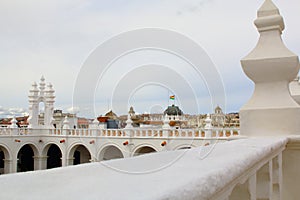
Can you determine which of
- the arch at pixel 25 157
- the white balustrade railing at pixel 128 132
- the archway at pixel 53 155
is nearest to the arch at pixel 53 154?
the archway at pixel 53 155

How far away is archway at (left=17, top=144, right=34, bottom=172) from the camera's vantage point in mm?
18953

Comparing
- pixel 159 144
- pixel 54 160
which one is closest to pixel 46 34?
pixel 159 144

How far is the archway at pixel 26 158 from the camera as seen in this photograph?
62.2 feet

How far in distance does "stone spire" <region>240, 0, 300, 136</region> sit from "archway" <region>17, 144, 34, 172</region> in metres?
19.0

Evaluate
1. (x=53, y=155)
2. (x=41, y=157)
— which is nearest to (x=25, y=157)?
(x=53, y=155)

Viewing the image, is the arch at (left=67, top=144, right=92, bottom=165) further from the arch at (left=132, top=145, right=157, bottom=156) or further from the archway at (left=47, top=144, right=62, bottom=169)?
the arch at (left=132, top=145, right=157, bottom=156)

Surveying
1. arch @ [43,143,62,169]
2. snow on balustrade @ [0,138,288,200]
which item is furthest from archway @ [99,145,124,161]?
snow on balustrade @ [0,138,288,200]

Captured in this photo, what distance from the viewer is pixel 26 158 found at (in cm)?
1925

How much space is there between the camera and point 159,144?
541 inches

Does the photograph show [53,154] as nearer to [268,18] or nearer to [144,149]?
[144,149]

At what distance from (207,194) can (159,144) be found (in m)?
13.5

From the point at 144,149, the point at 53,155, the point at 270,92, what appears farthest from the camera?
the point at 53,155

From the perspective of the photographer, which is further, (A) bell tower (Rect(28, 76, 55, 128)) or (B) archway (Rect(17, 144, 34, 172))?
(B) archway (Rect(17, 144, 34, 172))

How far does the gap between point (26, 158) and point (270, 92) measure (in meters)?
19.7
